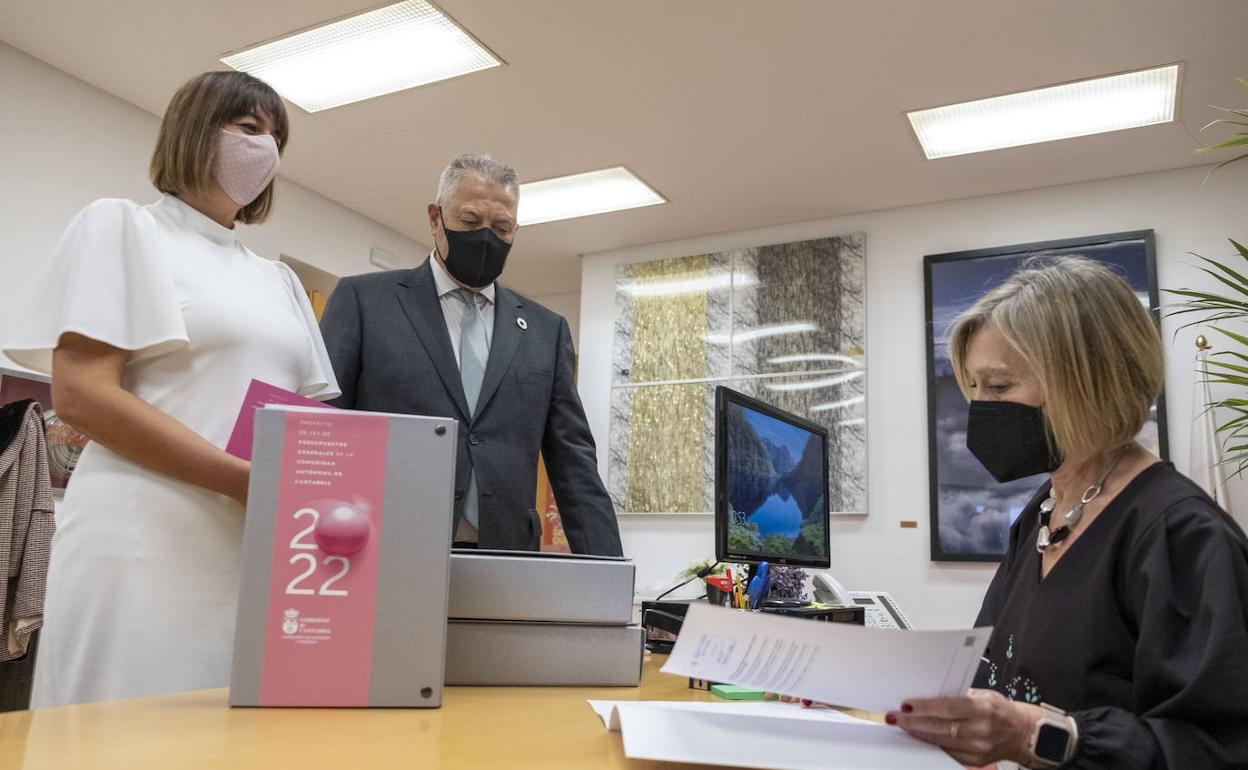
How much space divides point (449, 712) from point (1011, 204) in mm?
5158

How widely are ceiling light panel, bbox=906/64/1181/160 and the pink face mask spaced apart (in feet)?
12.1

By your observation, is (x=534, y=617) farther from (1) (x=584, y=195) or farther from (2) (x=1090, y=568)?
(1) (x=584, y=195)

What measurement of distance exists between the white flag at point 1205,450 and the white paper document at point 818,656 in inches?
165

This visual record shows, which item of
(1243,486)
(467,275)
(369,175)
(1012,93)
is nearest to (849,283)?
(1012,93)

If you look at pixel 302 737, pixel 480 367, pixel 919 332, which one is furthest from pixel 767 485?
pixel 919 332

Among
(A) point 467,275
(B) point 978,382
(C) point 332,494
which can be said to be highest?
(A) point 467,275

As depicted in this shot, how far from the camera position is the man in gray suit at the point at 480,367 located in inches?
71.4

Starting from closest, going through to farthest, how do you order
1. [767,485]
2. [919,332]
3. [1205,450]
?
[767,485] < [1205,450] < [919,332]

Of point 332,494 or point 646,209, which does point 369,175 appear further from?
point 332,494

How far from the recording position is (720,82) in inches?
167

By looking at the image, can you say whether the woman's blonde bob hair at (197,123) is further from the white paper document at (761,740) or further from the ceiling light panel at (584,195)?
the ceiling light panel at (584,195)

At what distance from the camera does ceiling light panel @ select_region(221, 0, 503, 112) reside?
3902mm

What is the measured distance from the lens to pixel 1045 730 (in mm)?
941

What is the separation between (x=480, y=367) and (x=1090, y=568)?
122 centimetres
